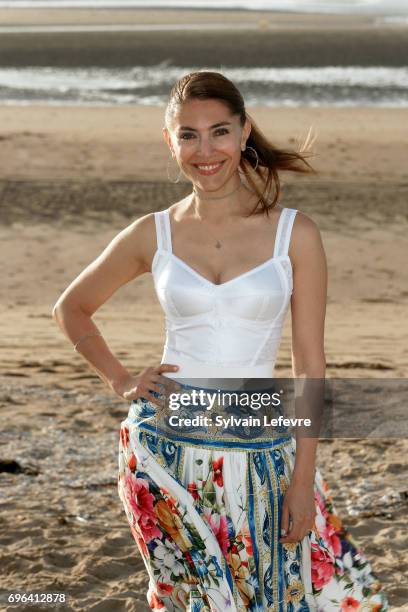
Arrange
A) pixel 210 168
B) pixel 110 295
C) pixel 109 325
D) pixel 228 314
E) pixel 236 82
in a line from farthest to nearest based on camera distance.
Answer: pixel 236 82 < pixel 109 325 < pixel 110 295 < pixel 210 168 < pixel 228 314

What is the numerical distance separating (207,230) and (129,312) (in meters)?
7.00

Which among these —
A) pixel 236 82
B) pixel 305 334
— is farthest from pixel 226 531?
pixel 236 82

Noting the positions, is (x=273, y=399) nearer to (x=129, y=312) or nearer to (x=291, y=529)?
(x=291, y=529)

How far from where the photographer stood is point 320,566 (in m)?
2.88

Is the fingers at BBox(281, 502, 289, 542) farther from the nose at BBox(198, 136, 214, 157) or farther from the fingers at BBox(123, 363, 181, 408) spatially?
the nose at BBox(198, 136, 214, 157)

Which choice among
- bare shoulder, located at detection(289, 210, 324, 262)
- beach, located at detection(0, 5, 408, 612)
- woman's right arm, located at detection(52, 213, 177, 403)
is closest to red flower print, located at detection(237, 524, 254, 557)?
woman's right arm, located at detection(52, 213, 177, 403)

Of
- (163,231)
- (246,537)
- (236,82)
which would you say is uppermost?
(236,82)

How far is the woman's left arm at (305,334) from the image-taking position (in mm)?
2787

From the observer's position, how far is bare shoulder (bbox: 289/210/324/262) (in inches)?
109

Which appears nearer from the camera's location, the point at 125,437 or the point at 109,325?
the point at 125,437

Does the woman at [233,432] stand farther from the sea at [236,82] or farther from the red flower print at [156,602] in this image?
the sea at [236,82]

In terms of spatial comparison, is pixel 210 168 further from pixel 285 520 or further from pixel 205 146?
pixel 285 520

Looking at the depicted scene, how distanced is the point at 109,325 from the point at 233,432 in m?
6.52

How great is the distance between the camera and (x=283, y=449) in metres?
2.88
